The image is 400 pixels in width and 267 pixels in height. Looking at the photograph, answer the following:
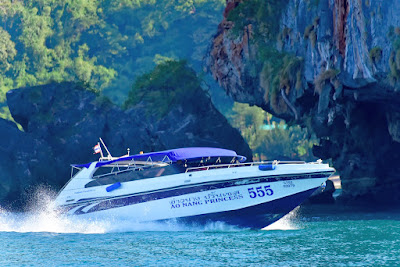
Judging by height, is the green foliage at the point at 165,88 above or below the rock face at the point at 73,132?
above

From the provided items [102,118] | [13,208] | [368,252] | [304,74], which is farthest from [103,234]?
[102,118]

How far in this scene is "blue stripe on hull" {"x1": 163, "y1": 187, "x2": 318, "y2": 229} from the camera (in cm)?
2847

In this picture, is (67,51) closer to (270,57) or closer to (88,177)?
(270,57)

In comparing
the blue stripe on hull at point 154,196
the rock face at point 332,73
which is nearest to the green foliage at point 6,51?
the rock face at point 332,73

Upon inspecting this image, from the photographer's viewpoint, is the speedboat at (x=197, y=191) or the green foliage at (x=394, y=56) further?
the green foliage at (x=394, y=56)

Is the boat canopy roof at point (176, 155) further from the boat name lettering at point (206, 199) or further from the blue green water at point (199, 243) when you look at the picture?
the blue green water at point (199, 243)

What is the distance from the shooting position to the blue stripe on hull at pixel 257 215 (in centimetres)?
2847

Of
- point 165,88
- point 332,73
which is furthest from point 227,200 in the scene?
point 165,88

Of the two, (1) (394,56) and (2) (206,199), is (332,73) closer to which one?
(1) (394,56)

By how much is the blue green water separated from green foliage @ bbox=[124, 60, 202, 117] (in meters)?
19.5

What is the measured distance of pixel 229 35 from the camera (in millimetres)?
43094

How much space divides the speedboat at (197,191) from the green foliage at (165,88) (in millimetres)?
20643

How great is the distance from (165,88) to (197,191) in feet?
83.2

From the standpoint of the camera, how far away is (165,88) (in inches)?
2108
